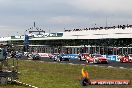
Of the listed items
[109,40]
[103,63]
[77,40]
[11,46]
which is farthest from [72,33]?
[11,46]

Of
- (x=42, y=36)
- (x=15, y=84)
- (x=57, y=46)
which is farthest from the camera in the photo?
(x=42, y=36)

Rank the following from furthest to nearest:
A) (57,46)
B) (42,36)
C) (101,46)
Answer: (42,36), (57,46), (101,46)

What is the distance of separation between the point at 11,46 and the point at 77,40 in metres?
77.0

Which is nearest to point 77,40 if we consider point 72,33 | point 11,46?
point 72,33

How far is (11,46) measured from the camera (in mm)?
27312

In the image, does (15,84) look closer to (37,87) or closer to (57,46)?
(37,87)

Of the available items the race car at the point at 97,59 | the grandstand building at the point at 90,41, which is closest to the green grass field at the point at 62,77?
the race car at the point at 97,59

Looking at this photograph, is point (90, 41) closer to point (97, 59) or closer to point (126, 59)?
point (126, 59)

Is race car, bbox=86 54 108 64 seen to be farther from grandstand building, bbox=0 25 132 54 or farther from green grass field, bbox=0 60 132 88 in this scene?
green grass field, bbox=0 60 132 88

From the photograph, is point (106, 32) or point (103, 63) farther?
point (106, 32)

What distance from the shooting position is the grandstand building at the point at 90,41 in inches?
3169

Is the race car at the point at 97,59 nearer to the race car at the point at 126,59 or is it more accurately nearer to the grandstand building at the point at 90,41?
the race car at the point at 126,59

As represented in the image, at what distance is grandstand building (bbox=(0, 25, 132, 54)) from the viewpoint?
80.5 metres

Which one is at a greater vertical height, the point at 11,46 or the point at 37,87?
the point at 11,46
